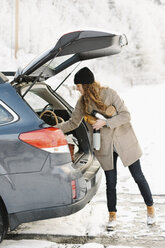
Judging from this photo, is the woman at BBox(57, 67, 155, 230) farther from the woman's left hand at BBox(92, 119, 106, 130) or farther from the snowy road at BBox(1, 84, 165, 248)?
the snowy road at BBox(1, 84, 165, 248)

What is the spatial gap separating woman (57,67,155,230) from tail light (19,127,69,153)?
61 cm

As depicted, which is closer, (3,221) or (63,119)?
(3,221)

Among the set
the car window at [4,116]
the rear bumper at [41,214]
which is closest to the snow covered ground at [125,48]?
the rear bumper at [41,214]

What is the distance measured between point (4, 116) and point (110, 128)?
1072 mm

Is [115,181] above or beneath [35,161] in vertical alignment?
beneath

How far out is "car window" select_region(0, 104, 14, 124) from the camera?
355 centimetres

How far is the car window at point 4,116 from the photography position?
3549 millimetres

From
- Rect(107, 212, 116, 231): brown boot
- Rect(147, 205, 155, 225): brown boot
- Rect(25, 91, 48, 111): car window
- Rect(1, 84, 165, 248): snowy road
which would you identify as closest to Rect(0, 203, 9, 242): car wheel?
Rect(1, 84, 165, 248): snowy road

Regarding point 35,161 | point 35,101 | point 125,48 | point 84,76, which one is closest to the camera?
point 35,161

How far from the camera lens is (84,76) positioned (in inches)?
159

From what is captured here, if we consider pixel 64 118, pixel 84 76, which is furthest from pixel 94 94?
pixel 64 118

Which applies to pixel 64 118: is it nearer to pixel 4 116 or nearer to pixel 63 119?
pixel 63 119

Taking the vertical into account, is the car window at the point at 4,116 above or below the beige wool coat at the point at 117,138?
above

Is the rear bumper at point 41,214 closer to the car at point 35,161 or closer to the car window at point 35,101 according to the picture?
the car at point 35,161
